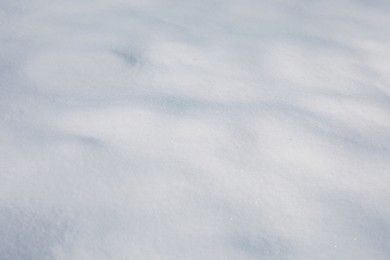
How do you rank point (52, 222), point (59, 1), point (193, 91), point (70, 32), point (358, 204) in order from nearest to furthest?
1. point (52, 222)
2. point (358, 204)
3. point (193, 91)
4. point (70, 32)
5. point (59, 1)

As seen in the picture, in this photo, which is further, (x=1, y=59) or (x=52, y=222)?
(x=1, y=59)

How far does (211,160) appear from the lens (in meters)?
1.12

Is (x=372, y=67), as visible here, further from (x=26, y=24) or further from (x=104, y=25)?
(x=26, y=24)

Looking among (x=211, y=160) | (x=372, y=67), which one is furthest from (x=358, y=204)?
(x=372, y=67)

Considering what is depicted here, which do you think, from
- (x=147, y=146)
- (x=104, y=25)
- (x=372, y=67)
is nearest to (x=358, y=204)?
(x=147, y=146)

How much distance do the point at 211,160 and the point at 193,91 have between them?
36cm

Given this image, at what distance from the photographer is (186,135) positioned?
3.90ft

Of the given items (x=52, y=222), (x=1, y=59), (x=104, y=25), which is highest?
(x=104, y=25)

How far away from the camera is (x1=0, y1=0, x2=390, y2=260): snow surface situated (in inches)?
36.1

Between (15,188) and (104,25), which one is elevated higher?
(104,25)

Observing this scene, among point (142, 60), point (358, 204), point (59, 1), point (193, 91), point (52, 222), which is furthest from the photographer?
point (59, 1)

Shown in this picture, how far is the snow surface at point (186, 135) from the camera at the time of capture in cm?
92

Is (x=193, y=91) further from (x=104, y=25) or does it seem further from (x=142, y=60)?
(x=104, y=25)

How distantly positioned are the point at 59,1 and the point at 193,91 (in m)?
0.96
